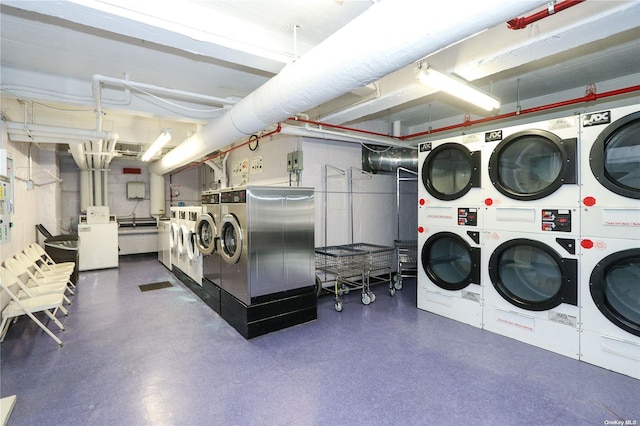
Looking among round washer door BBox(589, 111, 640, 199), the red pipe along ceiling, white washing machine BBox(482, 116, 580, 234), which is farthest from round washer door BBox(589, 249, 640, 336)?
the red pipe along ceiling

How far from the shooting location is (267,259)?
140 inches

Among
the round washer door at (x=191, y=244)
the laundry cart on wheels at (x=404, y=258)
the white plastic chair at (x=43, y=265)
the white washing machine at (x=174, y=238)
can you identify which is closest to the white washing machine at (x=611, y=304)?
the laundry cart on wheels at (x=404, y=258)

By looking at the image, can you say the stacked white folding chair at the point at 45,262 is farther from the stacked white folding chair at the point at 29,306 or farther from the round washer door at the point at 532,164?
the round washer door at the point at 532,164

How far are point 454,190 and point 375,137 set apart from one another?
1.76 meters

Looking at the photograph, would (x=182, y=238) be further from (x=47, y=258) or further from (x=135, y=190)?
(x=135, y=190)

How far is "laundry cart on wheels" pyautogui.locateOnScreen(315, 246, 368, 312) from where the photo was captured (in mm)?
4367

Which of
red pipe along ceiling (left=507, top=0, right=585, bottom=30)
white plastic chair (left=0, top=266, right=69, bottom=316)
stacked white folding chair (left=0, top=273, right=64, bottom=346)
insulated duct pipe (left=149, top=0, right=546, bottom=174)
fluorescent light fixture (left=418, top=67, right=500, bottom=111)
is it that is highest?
red pipe along ceiling (left=507, top=0, right=585, bottom=30)

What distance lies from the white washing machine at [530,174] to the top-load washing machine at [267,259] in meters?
2.10

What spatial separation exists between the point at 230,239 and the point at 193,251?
4.41 ft

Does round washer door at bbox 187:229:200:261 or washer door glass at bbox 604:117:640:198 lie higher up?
washer door glass at bbox 604:117:640:198

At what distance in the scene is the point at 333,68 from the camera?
2006 mm

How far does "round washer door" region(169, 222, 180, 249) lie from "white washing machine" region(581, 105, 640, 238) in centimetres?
590

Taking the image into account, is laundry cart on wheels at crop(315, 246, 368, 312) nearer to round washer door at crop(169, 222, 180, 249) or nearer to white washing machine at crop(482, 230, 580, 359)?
white washing machine at crop(482, 230, 580, 359)

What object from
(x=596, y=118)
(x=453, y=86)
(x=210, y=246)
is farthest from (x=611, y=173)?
(x=210, y=246)
